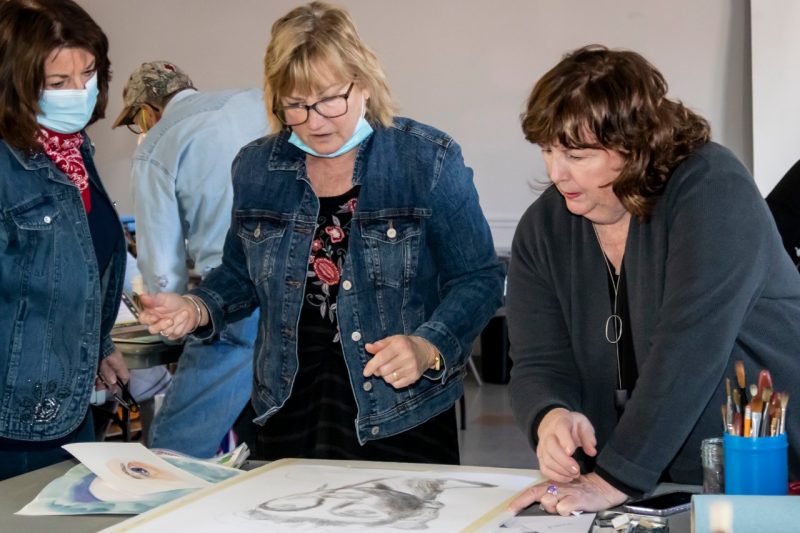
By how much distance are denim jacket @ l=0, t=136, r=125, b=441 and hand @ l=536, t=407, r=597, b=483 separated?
103 centimetres

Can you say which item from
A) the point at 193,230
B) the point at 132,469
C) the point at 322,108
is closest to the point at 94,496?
the point at 132,469

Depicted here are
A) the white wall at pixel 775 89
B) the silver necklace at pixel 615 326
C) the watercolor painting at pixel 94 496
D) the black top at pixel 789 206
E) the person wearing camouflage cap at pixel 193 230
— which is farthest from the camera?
the white wall at pixel 775 89

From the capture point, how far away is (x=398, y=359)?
5.86ft

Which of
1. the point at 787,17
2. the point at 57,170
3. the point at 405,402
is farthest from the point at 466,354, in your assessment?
the point at 787,17

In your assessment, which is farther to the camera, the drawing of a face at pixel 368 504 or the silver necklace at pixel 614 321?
the silver necklace at pixel 614 321

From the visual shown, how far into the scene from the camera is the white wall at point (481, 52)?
609 centimetres

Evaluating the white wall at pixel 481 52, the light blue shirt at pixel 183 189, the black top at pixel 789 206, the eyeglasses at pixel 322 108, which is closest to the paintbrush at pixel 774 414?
the eyeglasses at pixel 322 108

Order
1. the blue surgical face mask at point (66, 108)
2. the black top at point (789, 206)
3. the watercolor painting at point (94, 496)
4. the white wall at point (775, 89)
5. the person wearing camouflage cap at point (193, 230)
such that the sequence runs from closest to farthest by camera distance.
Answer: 1. the watercolor painting at point (94, 496)
2. the blue surgical face mask at point (66, 108)
3. the person wearing camouflage cap at point (193, 230)
4. the black top at point (789, 206)
5. the white wall at point (775, 89)

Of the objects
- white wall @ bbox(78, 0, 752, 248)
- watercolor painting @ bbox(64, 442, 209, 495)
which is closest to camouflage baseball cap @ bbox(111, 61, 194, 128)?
watercolor painting @ bbox(64, 442, 209, 495)

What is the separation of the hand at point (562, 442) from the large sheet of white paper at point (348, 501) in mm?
77

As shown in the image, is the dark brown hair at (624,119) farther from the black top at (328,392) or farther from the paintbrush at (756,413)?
the black top at (328,392)

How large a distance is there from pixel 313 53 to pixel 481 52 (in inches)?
190

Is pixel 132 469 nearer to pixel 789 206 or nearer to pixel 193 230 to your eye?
pixel 193 230

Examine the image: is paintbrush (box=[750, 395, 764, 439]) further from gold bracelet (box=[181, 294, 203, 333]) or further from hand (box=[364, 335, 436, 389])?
gold bracelet (box=[181, 294, 203, 333])
